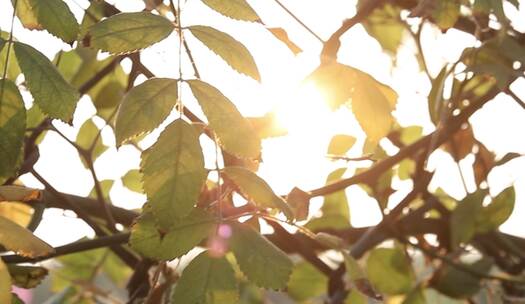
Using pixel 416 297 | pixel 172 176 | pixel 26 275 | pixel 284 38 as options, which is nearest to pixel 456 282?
pixel 416 297

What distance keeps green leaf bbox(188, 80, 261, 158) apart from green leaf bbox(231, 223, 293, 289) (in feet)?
0.25

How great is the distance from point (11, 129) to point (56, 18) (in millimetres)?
107

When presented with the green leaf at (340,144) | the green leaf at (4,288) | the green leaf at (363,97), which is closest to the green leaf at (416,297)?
the green leaf at (340,144)

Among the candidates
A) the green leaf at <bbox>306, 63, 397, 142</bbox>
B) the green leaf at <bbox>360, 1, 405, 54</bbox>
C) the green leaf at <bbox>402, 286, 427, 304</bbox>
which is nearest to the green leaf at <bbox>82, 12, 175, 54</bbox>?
the green leaf at <bbox>306, 63, 397, 142</bbox>

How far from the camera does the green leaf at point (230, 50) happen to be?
0.90 metres

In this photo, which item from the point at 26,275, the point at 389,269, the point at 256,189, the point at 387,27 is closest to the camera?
the point at 256,189

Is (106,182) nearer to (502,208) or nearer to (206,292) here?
(502,208)

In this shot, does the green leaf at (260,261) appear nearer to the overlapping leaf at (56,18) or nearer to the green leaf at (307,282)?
the overlapping leaf at (56,18)

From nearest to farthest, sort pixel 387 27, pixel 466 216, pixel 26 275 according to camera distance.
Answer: pixel 26 275 < pixel 466 216 < pixel 387 27

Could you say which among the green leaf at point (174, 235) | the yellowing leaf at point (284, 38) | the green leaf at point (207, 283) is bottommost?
the green leaf at point (207, 283)

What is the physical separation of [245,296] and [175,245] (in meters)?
0.78

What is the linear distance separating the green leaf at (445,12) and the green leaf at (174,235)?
40 centimetres

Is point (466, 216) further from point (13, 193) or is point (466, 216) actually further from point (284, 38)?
point (13, 193)

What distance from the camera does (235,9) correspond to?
2.97 feet
